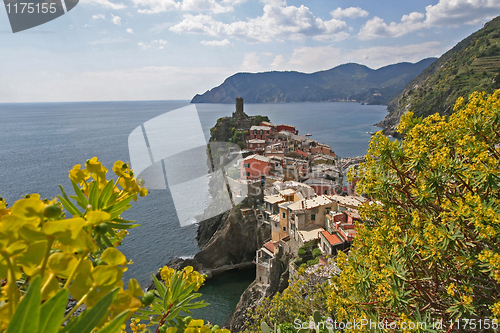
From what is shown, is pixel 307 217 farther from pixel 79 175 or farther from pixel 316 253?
pixel 79 175

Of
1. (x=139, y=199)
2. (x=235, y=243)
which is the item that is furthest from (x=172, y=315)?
(x=139, y=199)

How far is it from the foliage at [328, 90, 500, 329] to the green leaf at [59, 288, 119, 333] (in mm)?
5349

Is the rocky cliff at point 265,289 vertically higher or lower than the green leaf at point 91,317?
lower

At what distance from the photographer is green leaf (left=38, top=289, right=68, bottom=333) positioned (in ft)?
3.14

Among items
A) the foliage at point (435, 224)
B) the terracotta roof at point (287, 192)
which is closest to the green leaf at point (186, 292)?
the foliage at point (435, 224)

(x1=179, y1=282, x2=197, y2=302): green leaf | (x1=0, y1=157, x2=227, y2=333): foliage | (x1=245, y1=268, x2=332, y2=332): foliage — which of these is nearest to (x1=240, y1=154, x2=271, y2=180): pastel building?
(x1=245, y1=268, x2=332, y2=332): foliage

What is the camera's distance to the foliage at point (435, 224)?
4727mm

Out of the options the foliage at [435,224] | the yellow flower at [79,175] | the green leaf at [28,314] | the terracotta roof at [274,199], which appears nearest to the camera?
the green leaf at [28,314]

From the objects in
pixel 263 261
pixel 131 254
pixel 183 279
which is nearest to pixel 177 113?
pixel 183 279

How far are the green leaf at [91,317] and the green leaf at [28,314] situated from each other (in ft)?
0.47

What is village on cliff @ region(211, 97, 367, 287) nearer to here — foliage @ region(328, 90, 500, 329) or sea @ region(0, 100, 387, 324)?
foliage @ region(328, 90, 500, 329)

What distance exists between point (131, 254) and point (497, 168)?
104 feet

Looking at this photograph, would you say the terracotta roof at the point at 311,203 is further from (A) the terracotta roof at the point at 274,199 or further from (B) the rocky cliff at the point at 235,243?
(B) the rocky cliff at the point at 235,243

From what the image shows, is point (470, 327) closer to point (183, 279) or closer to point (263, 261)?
point (183, 279)
